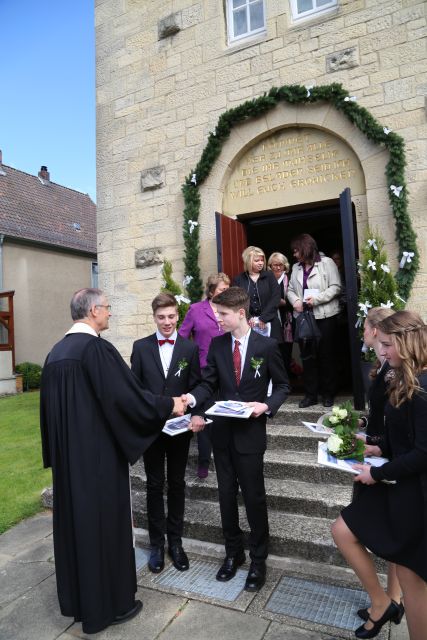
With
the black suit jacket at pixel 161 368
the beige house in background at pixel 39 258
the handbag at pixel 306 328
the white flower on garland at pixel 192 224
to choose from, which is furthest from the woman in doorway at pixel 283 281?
the beige house in background at pixel 39 258

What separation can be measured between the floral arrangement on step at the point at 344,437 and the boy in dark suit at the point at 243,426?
615 millimetres

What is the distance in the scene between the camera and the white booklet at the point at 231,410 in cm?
291

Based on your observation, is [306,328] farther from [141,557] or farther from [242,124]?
[242,124]

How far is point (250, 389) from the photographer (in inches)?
129

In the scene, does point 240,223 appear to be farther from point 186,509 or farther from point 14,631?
point 14,631

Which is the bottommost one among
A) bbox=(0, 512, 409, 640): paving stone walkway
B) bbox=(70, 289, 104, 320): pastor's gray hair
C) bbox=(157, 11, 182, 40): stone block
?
bbox=(0, 512, 409, 640): paving stone walkway

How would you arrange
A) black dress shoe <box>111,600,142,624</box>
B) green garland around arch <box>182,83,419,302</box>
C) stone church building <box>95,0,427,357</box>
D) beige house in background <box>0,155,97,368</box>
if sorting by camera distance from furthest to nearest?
beige house in background <box>0,155,97,368</box>
stone church building <box>95,0,427,357</box>
green garland around arch <box>182,83,419,302</box>
black dress shoe <box>111,600,142,624</box>

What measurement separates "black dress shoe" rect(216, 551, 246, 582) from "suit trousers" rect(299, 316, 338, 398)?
96.7 inches

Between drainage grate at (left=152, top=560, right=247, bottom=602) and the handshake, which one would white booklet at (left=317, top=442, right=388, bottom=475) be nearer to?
the handshake

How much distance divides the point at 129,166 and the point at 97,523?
598 cm

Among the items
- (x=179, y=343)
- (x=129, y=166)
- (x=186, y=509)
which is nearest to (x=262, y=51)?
(x=129, y=166)

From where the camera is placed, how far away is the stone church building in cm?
562

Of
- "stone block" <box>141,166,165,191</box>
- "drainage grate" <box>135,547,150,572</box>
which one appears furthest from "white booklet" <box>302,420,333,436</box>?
"stone block" <box>141,166,165,191</box>

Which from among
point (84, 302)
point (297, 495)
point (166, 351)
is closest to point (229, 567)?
point (297, 495)
